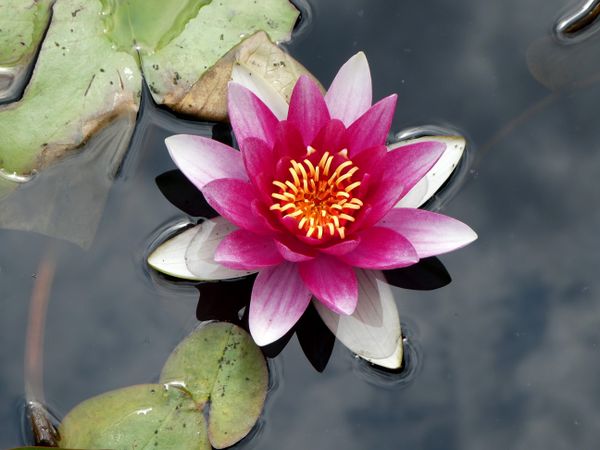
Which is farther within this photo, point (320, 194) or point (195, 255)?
point (195, 255)

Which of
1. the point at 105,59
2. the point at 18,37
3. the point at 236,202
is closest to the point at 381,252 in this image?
the point at 236,202

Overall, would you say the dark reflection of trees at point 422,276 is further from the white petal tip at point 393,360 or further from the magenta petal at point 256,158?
the magenta petal at point 256,158

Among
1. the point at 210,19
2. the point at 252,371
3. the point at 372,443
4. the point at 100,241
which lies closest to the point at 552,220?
the point at 372,443

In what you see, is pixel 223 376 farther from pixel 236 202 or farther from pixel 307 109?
pixel 307 109

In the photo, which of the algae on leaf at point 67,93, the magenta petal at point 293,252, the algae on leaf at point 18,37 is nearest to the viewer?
the magenta petal at point 293,252

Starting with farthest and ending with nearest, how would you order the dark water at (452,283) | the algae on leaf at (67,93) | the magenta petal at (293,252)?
1. the algae on leaf at (67,93)
2. the dark water at (452,283)
3. the magenta petal at (293,252)

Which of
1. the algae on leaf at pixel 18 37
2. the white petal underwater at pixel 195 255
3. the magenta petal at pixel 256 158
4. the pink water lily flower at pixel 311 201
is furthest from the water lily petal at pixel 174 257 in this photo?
the algae on leaf at pixel 18 37

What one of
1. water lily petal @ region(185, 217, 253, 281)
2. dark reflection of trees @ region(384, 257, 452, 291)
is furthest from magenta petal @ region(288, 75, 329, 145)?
dark reflection of trees @ region(384, 257, 452, 291)
